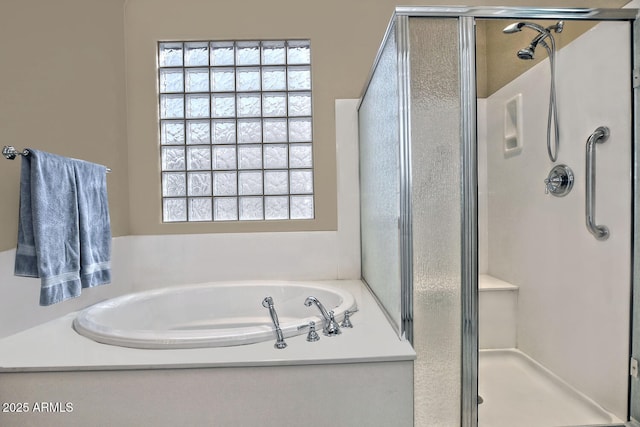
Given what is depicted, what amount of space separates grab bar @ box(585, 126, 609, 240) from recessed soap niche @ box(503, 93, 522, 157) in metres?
0.27

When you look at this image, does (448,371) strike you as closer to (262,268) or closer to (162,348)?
(162,348)

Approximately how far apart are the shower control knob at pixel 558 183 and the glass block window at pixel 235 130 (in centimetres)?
140

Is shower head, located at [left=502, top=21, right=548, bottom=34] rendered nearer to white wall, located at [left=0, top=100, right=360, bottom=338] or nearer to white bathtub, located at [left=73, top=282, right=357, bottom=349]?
white wall, located at [left=0, top=100, right=360, bottom=338]

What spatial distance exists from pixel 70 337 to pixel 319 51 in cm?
209

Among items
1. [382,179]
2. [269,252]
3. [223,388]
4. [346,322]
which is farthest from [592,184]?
[269,252]

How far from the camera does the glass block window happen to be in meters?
2.40

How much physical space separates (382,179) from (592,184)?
82 cm

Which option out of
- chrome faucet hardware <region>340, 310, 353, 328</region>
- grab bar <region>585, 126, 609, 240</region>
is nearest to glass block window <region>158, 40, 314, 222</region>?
chrome faucet hardware <region>340, 310, 353, 328</region>

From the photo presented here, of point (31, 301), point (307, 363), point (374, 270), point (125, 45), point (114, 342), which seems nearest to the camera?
point (307, 363)

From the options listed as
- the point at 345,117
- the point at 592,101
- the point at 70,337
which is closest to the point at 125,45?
the point at 345,117

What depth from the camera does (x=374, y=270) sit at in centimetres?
187

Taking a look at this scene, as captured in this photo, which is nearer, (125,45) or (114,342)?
(114,342)

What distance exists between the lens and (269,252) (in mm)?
2355

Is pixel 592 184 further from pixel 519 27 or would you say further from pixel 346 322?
pixel 346 322
